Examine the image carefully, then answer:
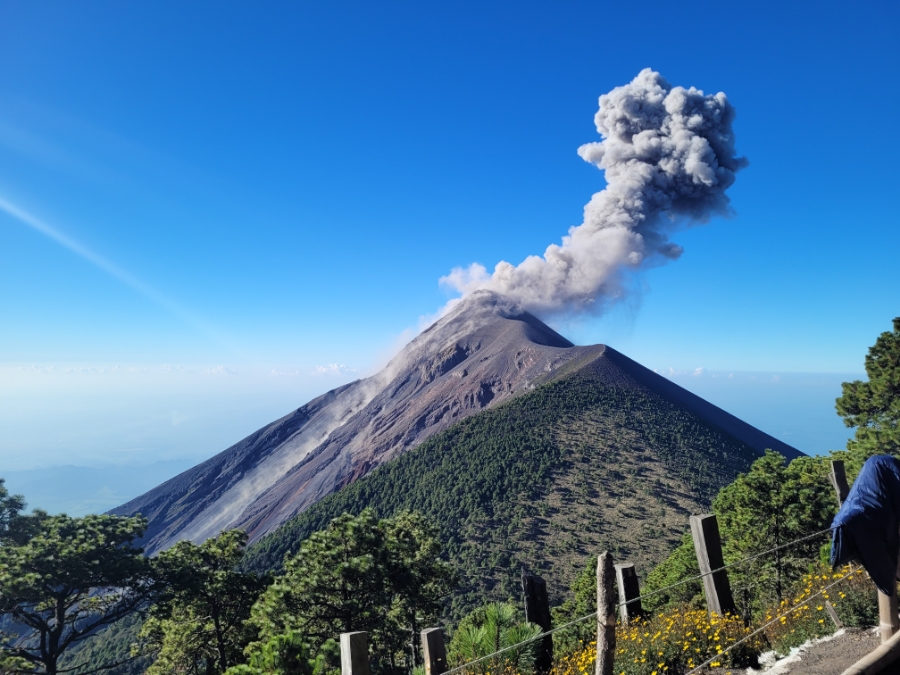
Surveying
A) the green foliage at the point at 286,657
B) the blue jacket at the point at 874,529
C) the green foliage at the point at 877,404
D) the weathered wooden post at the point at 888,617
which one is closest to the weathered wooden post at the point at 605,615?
the blue jacket at the point at 874,529

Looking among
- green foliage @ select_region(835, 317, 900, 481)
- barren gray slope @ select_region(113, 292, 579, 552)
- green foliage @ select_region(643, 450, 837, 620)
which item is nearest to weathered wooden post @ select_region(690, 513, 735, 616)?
green foliage @ select_region(643, 450, 837, 620)

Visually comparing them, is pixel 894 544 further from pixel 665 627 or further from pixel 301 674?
pixel 301 674

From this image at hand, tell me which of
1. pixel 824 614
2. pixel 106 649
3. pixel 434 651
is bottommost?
pixel 106 649

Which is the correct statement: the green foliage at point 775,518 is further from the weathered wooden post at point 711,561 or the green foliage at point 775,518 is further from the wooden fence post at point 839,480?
the weathered wooden post at point 711,561

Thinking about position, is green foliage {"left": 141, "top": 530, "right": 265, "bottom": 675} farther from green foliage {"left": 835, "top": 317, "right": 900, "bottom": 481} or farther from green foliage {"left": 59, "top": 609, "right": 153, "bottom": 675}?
green foliage {"left": 59, "top": 609, "right": 153, "bottom": 675}

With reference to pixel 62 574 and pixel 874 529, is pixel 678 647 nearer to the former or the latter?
pixel 874 529

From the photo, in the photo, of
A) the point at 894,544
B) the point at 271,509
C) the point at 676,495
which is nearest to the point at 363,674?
the point at 894,544

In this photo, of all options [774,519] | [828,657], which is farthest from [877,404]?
[828,657]
